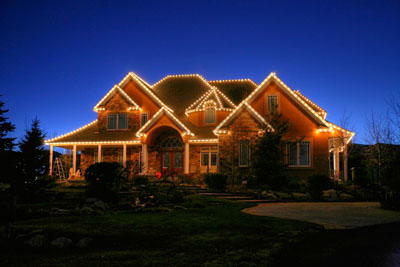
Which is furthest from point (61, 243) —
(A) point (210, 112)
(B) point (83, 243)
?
(A) point (210, 112)

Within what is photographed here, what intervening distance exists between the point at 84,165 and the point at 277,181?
16978 mm

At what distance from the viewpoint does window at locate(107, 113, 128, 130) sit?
90.0 feet

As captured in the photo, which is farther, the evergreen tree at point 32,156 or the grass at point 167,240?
the evergreen tree at point 32,156

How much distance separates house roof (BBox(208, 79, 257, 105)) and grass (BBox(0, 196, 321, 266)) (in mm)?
20049

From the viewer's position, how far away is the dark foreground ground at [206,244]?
5195mm

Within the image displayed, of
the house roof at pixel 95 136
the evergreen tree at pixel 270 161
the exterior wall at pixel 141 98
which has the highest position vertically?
the exterior wall at pixel 141 98

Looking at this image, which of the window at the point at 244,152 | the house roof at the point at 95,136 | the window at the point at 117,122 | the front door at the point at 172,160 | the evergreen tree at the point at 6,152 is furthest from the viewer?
the window at the point at 117,122

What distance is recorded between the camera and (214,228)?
318 inches

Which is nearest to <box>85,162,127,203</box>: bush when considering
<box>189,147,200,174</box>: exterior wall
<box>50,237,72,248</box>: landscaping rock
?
<box>50,237,72,248</box>: landscaping rock

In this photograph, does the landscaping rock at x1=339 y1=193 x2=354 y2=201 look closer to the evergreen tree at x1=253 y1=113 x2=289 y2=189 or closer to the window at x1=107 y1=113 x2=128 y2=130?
the evergreen tree at x1=253 y1=113 x2=289 y2=189

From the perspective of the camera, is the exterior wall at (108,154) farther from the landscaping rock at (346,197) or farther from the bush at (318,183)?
the landscaping rock at (346,197)

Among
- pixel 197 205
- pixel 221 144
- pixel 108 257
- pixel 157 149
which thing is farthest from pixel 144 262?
pixel 157 149

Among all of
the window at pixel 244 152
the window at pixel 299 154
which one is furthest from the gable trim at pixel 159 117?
the window at pixel 299 154

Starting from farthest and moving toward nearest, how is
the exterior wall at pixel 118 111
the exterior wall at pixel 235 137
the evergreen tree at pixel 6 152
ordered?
the exterior wall at pixel 118 111 → the exterior wall at pixel 235 137 → the evergreen tree at pixel 6 152
